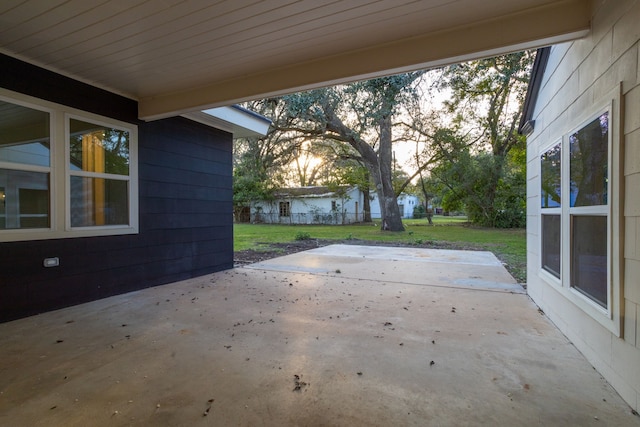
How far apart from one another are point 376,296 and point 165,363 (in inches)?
106

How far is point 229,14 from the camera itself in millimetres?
2438

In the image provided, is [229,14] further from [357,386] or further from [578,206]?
[578,206]

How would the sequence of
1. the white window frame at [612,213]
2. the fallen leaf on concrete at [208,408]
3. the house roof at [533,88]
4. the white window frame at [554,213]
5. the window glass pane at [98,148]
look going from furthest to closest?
1. the window glass pane at [98,148]
2. the house roof at [533,88]
3. the white window frame at [554,213]
4. the white window frame at [612,213]
5. the fallen leaf on concrete at [208,408]

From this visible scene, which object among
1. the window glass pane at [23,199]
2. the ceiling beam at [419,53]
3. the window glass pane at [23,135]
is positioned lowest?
the window glass pane at [23,199]

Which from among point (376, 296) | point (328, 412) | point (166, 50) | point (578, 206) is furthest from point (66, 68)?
point (578, 206)

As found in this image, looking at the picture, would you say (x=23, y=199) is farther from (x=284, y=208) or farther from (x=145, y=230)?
(x=284, y=208)

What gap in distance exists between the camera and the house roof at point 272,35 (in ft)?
7.71

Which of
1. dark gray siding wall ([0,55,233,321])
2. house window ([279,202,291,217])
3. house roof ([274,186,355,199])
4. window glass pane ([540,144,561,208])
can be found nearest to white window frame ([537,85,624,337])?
window glass pane ([540,144,561,208])

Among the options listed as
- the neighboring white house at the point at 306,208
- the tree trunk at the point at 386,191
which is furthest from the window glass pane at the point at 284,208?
the tree trunk at the point at 386,191

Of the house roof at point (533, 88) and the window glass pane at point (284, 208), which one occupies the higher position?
the house roof at point (533, 88)

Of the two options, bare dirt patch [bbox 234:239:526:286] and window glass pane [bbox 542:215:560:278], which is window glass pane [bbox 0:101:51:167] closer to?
bare dirt patch [bbox 234:239:526:286]

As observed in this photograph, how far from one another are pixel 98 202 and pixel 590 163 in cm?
518

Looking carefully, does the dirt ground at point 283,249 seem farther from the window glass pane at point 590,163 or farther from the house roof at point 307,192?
the house roof at point 307,192

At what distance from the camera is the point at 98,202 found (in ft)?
13.3
